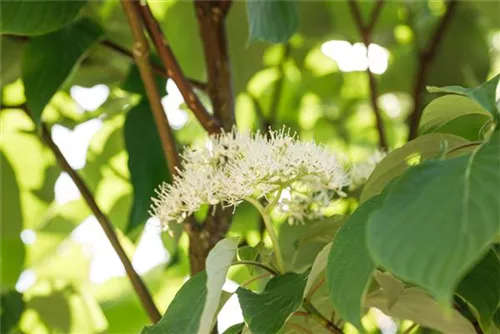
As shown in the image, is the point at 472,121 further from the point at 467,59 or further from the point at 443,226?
the point at 467,59

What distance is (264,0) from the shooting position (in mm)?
456

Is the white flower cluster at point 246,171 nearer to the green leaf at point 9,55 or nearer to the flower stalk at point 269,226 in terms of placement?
the flower stalk at point 269,226

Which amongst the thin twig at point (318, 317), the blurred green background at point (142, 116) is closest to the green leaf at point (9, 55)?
the blurred green background at point (142, 116)

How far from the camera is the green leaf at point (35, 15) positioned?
51 centimetres

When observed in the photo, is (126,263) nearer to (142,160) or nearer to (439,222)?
(142,160)

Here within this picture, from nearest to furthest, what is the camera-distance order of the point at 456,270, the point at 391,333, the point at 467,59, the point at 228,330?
the point at 456,270 → the point at 228,330 → the point at 391,333 → the point at 467,59

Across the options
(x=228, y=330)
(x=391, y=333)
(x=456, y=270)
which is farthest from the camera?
(x=391, y=333)

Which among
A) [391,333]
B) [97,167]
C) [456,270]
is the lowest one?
[391,333]

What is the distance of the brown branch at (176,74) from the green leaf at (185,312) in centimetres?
17

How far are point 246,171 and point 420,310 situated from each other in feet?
0.35

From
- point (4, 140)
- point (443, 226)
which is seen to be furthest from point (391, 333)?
point (443, 226)

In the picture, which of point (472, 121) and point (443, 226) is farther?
point (472, 121)

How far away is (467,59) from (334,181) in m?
0.44

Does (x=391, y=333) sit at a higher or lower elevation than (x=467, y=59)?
lower
